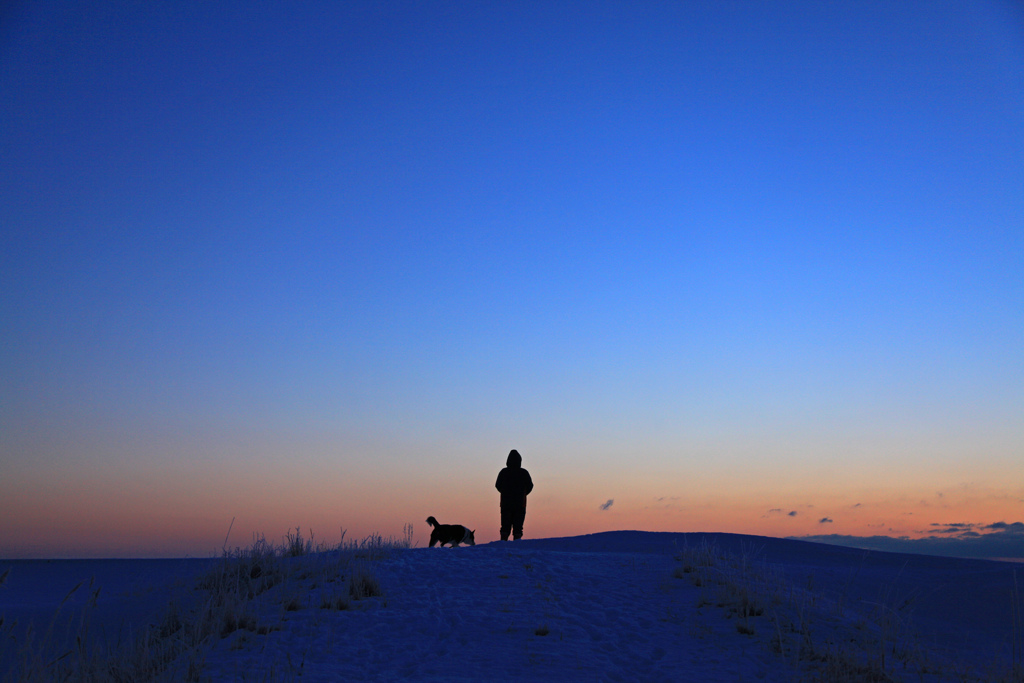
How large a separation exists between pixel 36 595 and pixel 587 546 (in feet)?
41.4

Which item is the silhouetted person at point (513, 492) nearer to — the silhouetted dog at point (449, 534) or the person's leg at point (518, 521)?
the person's leg at point (518, 521)

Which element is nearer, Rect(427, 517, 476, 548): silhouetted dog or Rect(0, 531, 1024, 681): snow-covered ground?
Rect(0, 531, 1024, 681): snow-covered ground

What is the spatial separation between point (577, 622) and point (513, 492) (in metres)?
9.47

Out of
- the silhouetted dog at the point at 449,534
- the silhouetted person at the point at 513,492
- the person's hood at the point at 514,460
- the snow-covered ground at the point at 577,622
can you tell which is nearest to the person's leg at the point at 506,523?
the silhouetted person at the point at 513,492

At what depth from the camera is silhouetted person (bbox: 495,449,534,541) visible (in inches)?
709

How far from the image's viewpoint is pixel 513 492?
1800 cm

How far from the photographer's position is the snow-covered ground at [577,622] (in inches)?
276

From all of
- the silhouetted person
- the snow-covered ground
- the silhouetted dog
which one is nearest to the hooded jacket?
the silhouetted person

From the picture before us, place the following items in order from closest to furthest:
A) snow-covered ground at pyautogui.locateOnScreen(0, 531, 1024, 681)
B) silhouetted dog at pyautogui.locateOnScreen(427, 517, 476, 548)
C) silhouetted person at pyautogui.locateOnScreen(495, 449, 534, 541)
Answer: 1. snow-covered ground at pyautogui.locateOnScreen(0, 531, 1024, 681)
2. silhouetted dog at pyautogui.locateOnScreen(427, 517, 476, 548)
3. silhouetted person at pyautogui.locateOnScreen(495, 449, 534, 541)

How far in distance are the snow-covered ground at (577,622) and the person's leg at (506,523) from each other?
5.19 m

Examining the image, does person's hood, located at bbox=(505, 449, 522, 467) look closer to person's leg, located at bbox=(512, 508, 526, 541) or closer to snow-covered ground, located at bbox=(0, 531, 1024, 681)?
person's leg, located at bbox=(512, 508, 526, 541)

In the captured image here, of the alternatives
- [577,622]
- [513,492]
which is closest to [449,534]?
[513,492]

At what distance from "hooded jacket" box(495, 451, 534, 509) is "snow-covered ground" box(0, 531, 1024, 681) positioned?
509 cm

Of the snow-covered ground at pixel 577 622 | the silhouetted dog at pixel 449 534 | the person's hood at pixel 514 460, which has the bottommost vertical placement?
the snow-covered ground at pixel 577 622
